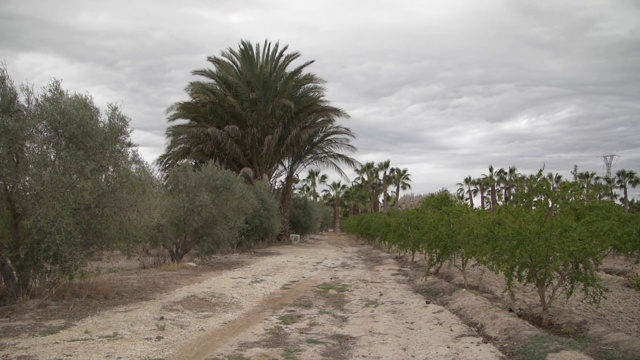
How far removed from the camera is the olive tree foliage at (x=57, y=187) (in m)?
9.41

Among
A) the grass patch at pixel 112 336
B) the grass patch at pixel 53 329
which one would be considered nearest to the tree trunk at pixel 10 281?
the grass patch at pixel 53 329

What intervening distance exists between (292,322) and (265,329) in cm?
96

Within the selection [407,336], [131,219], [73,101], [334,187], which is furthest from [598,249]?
[334,187]

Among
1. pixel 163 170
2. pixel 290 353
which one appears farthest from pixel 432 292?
pixel 163 170

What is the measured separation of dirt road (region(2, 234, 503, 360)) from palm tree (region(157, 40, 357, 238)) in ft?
56.5

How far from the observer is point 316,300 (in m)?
13.2

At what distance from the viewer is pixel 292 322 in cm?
1027

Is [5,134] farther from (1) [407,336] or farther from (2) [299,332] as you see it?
(1) [407,336]

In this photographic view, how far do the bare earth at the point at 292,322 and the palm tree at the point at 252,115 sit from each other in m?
16.2

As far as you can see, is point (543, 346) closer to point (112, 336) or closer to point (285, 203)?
point (112, 336)

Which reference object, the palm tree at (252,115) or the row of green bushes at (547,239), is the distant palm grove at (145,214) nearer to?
the row of green bushes at (547,239)

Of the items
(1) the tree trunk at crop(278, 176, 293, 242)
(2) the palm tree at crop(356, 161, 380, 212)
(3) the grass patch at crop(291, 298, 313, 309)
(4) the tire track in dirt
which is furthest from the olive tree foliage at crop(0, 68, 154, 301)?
(2) the palm tree at crop(356, 161, 380, 212)

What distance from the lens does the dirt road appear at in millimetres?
7652

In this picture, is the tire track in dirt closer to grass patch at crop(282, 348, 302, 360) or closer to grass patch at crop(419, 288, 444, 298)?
grass patch at crop(282, 348, 302, 360)
